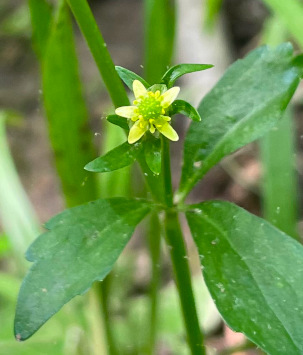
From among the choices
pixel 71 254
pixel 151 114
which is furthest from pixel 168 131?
pixel 71 254

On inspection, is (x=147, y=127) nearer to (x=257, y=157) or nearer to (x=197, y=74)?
(x=257, y=157)

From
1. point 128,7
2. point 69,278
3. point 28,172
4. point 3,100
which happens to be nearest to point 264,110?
point 69,278

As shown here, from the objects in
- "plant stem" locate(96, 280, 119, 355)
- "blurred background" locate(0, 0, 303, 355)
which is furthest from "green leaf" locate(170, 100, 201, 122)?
"plant stem" locate(96, 280, 119, 355)

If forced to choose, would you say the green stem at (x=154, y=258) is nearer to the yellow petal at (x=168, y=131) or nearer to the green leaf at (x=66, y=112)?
the green leaf at (x=66, y=112)

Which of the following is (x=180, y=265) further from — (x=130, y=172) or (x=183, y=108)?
(x=130, y=172)

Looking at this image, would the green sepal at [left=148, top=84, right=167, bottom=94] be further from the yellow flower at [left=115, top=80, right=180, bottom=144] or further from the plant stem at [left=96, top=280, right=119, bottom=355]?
the plant stem at [left=96, top=280, right=119, bottom=355]

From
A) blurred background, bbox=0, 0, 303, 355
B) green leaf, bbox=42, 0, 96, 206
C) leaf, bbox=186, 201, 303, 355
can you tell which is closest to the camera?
leaf, bbox=186, 201, 303, 355
